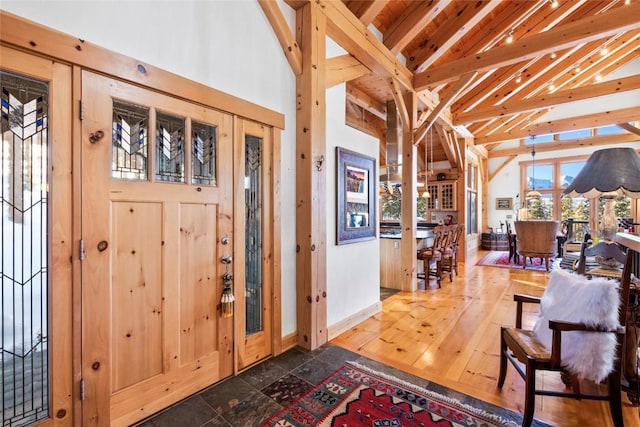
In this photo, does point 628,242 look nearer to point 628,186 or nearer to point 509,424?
point 628,186

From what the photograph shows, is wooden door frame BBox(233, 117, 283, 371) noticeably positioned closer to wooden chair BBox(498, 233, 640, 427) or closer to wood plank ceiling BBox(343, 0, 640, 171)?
wooden chair BBox(498, 233, 640, 427)

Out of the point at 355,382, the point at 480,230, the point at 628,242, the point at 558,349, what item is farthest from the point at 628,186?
the point at 480,230

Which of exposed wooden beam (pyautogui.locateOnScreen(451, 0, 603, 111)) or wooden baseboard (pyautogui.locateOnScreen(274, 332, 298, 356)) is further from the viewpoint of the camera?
exposed wooden beam (pyautogui.locateOnScreen(451, 0, 603, 111))

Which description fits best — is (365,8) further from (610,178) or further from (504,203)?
(504,203)

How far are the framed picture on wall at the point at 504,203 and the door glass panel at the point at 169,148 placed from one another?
36.9 feet

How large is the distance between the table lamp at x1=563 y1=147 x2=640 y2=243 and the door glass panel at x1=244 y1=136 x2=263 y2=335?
2632mm

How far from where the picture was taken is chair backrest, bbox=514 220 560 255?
226 inches

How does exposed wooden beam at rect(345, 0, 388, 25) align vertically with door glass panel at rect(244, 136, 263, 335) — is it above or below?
above

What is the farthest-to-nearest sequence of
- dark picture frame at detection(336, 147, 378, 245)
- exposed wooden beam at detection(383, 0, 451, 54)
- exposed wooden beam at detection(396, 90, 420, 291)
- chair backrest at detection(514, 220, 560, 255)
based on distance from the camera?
chair backrest at detection(514, 220, 560, 255)
exposed wooden beam at detection(396, 90, 420, 291)
exposed wooden beam at detection(383, 0, 451, 54)
dark picture frame at detection(336, 147, 378, 245)

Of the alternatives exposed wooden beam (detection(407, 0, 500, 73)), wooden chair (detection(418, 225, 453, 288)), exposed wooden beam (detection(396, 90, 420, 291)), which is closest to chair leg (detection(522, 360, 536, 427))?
exposed wooden beam (detection(396, 90, 420, 291))

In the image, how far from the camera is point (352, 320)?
10.6 feet

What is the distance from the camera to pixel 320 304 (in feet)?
8.87

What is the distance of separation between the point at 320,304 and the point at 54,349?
6.15ft

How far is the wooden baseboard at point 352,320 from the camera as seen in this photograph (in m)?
2.96
